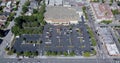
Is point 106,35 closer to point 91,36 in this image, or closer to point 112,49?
point 91,36

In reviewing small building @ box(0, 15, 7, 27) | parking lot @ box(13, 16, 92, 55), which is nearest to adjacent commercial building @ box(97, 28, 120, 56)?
parking lot @ box(13, 16, 92, 55)

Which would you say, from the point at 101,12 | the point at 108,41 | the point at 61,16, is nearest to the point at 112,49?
the point at 108,41

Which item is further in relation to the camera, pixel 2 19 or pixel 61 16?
pixel 61 16

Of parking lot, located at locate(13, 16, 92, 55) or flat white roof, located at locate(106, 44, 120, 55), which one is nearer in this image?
flat white roof, located at locate(106, 44, 120, 55)

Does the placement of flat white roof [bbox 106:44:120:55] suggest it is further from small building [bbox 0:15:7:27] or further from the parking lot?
small building [bbox 0:15:7:27]

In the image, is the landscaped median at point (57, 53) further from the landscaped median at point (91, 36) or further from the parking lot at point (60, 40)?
the landscaped median at point (91, 36)

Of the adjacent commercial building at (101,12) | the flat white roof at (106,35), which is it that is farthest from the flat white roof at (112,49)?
the adjacent commercial building at (101,12)

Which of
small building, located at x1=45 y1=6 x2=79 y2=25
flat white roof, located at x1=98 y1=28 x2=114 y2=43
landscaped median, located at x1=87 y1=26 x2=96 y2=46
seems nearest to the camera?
landscaped median, located at x1=87 y1=26 x2=96 y2=46
